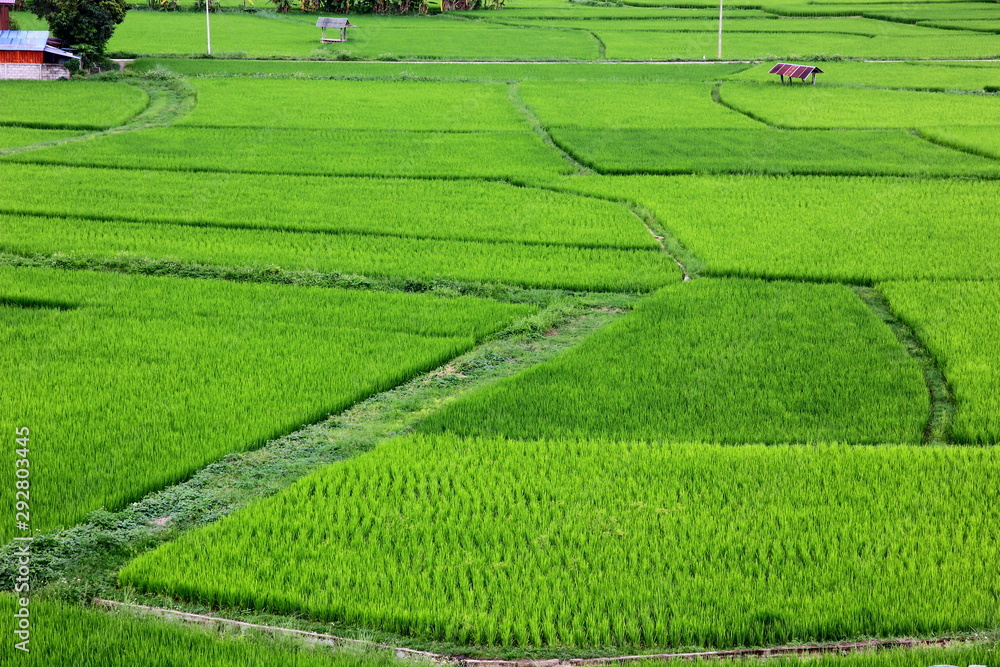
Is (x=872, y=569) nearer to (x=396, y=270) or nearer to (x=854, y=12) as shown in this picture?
(x=396, y=270)

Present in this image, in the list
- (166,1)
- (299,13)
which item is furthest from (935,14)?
(166,1)

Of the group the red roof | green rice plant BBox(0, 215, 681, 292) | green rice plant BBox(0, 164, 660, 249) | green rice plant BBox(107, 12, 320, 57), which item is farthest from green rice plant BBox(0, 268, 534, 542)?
green rice plant BBox(107, 12, 320, 57)

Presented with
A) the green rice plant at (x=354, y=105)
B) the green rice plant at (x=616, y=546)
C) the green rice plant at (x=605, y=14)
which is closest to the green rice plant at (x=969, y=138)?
the green rice plant at (x=354, y=105)

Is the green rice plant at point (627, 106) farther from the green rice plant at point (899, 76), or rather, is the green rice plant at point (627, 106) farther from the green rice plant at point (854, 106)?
the green rice plant at point (899, 76)

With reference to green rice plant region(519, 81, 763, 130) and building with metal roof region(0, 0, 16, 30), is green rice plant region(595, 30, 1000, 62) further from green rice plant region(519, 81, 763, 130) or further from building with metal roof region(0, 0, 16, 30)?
building with metal roof region(0, 0, 16, 30)

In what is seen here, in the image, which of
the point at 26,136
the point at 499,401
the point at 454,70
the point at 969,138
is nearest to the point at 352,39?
the point at 454,70

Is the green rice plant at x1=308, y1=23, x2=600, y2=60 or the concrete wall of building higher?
the green rice plant at x1=308, y1=23, x2=600, y2=60
